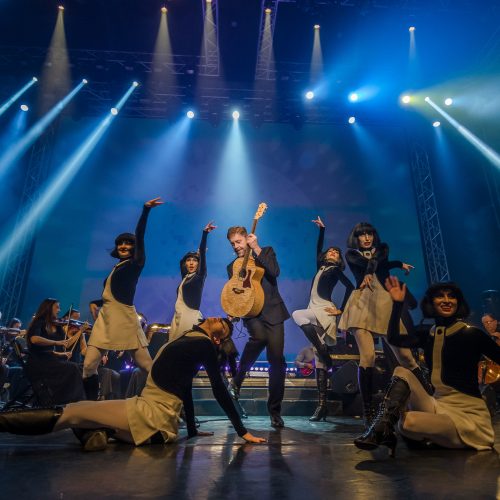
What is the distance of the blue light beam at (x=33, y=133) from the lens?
11.2 metres

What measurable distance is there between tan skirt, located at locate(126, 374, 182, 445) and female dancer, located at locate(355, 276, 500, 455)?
139 centimetres

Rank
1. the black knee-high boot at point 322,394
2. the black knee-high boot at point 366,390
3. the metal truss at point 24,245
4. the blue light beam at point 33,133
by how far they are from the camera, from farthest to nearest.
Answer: the blue light beam at point 33,133, the metal truss at point 24,245, the black knee-high boot at point 322,394, the black knee-high boot at point 366,390

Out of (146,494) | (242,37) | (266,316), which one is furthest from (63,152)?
(146,494)

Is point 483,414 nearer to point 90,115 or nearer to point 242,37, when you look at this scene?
point 242,37

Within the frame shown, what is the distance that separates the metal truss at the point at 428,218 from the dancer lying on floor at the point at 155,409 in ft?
28.4

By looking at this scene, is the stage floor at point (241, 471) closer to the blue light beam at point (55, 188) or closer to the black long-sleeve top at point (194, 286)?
the black long-sleeve top at point (194, 286)

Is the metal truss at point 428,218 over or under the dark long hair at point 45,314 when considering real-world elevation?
over

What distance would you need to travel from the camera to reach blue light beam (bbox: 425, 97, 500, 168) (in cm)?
1100

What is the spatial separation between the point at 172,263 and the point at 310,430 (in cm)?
718

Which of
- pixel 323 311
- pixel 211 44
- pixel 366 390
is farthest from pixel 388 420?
pixel 211 44

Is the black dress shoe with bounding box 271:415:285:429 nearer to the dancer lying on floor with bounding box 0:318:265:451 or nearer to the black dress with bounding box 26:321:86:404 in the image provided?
the dancer lying on floor with bounding box 0:318:265:451

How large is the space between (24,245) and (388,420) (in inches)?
407

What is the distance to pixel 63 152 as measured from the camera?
11383 mm

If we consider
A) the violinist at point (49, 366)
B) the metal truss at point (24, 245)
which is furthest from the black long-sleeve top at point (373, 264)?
the metal truss at point (24, 245)
